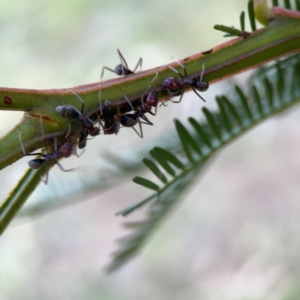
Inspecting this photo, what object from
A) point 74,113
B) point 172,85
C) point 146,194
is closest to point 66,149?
point 74,113

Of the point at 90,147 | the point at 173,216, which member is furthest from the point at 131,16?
the point at 173,216

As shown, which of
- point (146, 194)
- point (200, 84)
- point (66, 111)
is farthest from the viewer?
point (146, 194)

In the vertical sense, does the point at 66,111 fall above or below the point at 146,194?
above

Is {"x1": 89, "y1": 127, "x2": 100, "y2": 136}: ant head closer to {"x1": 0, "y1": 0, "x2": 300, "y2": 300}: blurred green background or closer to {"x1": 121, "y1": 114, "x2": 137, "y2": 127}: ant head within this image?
{"x1": 121, "y1": 114, "x2": 137, "y2": 127}: ant head

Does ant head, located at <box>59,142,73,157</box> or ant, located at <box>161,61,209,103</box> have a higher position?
ant, located at <box>161,61,209,103</box>

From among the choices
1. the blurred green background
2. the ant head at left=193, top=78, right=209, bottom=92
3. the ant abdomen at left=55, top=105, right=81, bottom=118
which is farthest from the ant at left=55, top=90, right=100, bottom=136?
the blurred green background

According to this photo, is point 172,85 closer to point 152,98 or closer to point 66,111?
point 152,98

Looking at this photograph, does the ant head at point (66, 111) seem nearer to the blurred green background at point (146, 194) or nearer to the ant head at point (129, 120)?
the ant head at point (129, 120)


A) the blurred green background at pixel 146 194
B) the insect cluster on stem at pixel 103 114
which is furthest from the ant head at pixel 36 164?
the blurred green background at pixel 146 194
